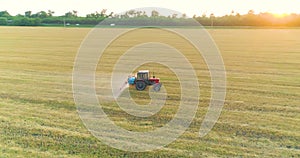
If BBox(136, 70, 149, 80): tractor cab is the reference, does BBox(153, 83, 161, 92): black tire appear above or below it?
below

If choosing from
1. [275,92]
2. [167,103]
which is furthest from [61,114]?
[275,92]

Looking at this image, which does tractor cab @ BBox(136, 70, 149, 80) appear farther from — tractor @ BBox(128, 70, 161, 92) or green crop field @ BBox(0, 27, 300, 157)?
green crop field @ BBox(0, 27, 300, 157)

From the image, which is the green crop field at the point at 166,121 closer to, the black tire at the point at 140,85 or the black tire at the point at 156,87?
the black tire at the point at 140,85

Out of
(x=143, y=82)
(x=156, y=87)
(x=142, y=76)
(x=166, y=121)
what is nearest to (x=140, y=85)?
(x=143, y=82)

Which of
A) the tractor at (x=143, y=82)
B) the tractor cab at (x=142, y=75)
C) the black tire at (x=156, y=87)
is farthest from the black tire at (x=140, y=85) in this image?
the black tire at (x=156, y=87)

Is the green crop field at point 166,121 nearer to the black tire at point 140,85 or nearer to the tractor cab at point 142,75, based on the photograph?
the black tire at point 140,85

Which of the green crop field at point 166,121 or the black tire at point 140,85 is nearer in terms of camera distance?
the green crop field at point 166,121

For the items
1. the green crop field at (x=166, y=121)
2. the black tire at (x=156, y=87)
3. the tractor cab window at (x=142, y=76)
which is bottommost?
the green crop field at (x=166, y=121)

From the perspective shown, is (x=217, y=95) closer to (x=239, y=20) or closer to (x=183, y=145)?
(x=183, y=145)

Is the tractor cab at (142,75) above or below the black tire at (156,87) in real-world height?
above

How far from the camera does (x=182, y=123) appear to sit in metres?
6.81

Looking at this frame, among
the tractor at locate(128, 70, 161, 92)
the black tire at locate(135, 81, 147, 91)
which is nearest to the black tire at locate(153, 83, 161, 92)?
the tractor at locate(128, 70, 161, 92)

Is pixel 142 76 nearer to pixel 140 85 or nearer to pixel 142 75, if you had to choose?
pixel 142 75

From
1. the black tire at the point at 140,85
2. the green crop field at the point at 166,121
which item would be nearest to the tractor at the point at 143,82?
the black tire at the point at 140,85
